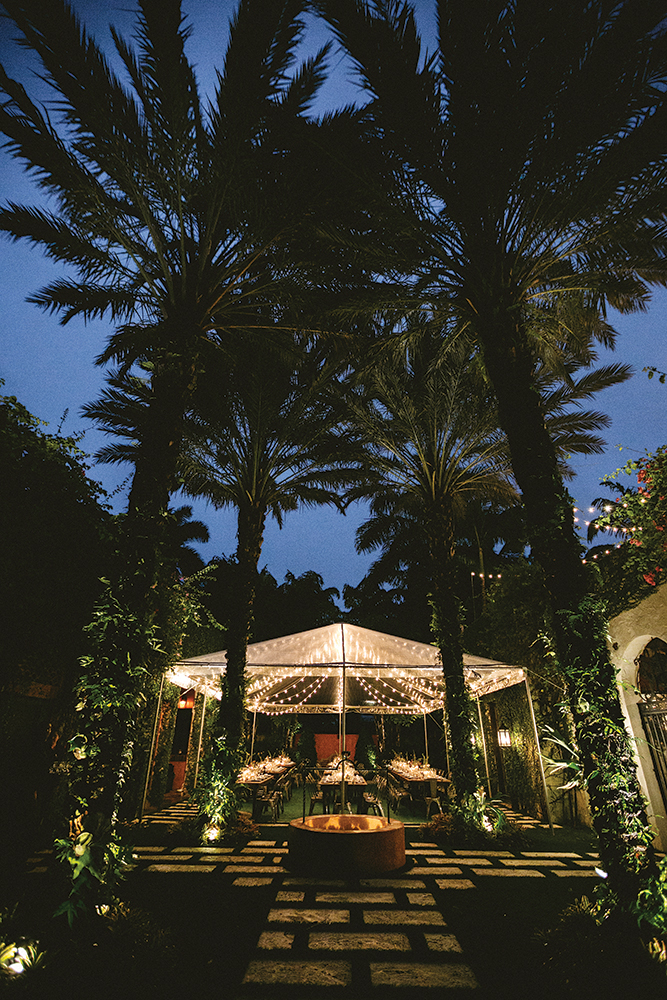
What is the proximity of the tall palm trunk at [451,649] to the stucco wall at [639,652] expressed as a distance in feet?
8.68

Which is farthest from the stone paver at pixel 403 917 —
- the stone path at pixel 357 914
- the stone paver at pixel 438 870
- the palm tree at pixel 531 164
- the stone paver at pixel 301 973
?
the palm tree at pixel 531 164

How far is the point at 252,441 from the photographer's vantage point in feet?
31.9

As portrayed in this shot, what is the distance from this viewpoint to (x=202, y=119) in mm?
5723

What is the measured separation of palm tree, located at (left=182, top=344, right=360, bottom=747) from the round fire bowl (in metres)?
2.53

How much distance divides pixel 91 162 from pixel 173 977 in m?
8.16

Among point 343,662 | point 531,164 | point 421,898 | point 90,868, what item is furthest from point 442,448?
point 90,868

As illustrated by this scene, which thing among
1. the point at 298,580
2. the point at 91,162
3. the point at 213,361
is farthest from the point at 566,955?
the point at 298,580

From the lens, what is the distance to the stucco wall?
735 centimetres

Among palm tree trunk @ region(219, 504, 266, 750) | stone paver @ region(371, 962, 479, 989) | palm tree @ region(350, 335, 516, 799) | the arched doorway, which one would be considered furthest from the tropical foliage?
palm tree trunk @ region(219, 504, 266, 750)

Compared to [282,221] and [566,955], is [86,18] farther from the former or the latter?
[566,955]

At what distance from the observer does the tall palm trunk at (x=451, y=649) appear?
867 cm

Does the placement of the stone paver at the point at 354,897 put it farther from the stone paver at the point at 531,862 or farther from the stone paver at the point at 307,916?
the stone paver at the point at 531,862

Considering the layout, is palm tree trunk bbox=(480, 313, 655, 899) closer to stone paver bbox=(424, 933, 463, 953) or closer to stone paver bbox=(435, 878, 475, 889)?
stone paver bbox=(424, 933, 463, 953)

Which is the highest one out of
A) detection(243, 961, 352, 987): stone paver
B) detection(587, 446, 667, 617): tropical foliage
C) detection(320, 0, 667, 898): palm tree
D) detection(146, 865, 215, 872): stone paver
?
detection(320, 0, 667, 898): palm tree
